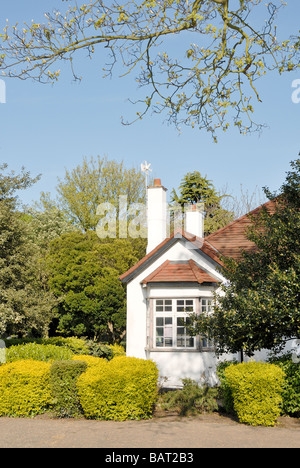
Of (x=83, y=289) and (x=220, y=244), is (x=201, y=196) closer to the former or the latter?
(x=83, y=289)

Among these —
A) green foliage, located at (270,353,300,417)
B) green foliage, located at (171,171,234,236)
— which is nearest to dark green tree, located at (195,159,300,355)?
green foliage, located at (270,353,300,417)

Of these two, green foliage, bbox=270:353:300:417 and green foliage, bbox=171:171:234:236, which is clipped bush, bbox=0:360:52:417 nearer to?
green foliage, bbox=270:353:300:417

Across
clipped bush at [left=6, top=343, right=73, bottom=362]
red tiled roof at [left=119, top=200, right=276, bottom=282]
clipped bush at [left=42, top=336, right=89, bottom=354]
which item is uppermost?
red tiled roof at [left=119, top=200, right=276, bottom=282]

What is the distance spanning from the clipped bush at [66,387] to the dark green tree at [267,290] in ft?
10.3

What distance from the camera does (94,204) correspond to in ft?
152

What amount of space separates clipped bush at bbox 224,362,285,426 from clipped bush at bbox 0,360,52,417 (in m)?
4.62

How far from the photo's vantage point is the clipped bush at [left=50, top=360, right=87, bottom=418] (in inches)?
471

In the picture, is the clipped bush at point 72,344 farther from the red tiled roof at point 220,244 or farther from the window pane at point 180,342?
the window pane at point 180,342

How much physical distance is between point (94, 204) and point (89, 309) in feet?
61.9

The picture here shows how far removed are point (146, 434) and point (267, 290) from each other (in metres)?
3.77

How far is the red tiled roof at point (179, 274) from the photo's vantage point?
18062 mm

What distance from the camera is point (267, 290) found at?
10672mm

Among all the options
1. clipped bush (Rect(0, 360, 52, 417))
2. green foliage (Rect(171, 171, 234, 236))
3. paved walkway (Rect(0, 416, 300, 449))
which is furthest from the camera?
green foliage (Rect(171, 171, 234, 236))
